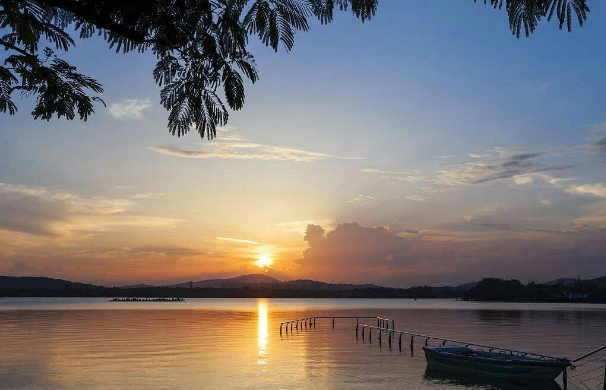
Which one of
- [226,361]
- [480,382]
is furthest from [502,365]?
[226,361]

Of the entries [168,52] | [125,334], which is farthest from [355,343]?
[168,52]

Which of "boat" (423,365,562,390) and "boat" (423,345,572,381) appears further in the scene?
"boat" (423,365,562,390)

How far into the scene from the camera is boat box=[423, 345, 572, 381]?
4169 centimetres

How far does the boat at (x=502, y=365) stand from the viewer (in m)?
41.7

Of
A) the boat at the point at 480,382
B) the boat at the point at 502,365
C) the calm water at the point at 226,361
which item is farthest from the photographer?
the calm water at the point at 226,361

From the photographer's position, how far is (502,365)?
43.0m

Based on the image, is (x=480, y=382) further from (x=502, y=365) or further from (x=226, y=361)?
(x=226, y=361)

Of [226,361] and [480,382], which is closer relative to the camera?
[480,382]

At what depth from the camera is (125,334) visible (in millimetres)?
94062

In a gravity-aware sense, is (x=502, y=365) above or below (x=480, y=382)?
above

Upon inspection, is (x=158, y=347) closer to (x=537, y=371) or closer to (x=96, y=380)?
(x=96, y=380)

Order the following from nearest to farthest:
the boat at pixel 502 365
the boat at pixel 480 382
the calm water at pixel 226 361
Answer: the boat at pixel 502 365
the boat at pixel 480 382
the calm water at pixel 226 361

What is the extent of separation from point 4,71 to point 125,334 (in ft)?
312

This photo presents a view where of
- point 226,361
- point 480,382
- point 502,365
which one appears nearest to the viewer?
point 502,365
